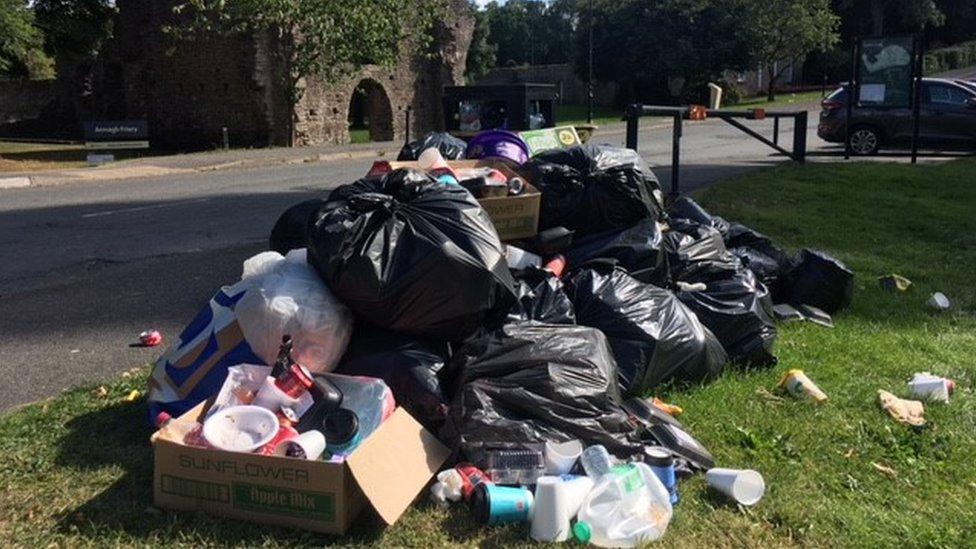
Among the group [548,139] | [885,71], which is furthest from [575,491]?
[885,71]

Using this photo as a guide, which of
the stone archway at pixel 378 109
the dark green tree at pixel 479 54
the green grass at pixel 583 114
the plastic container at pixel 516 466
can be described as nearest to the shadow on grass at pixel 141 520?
the plastic container at pixel 516 466

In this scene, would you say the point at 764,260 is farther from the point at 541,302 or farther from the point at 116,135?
the point at 116,135

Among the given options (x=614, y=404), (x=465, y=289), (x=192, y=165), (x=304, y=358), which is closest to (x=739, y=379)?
(x=614, y=404)

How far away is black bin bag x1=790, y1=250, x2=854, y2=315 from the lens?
5406 millimetres

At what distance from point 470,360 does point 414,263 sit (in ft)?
1.36

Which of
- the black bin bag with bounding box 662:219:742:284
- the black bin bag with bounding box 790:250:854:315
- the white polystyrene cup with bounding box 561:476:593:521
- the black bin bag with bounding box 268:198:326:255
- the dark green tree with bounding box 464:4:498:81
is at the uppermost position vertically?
the dark green tree with bounding box 464:4:498:81

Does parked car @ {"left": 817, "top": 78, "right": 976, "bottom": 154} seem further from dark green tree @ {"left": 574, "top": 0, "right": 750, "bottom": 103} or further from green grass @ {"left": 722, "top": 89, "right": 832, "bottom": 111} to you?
dark green tree @ {"left": 574, "top": 0, "right": 750, "bottom": 103}

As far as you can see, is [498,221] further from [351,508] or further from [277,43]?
[277,43]

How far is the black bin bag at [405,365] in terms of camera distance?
3285 mm

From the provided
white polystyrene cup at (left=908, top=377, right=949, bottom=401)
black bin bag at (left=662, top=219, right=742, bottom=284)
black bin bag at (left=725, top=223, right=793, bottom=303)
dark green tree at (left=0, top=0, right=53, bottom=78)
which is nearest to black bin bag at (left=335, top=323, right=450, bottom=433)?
black bin bag at (left=662, top=219, right=742, bottom=284)

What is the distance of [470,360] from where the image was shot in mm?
3268

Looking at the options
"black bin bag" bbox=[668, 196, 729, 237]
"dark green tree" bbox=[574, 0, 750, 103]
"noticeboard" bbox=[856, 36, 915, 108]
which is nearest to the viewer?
"black bin bag" bbox=[668, 196, 729, 237]

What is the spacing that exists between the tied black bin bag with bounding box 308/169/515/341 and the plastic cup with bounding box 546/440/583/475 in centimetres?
67

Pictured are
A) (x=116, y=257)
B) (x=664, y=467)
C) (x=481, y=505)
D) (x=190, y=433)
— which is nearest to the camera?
(x=481, y=505)
